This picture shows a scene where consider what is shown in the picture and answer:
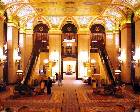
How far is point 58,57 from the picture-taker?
3102 centimetres

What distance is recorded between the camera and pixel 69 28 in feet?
103

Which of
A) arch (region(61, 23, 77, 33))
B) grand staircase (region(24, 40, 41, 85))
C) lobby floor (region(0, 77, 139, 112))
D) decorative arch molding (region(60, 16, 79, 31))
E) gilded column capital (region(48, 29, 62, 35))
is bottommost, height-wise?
lobby floor (region(0, 77, 139, 112))

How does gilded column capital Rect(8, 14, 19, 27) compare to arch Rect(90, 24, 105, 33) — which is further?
arch Rect(90, 24, 105, 33)

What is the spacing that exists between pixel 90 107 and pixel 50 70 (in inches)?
660

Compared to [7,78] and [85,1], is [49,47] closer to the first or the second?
[7,78]

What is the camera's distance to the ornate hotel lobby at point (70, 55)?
15.8 metres

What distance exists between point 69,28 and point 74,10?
21.0ft

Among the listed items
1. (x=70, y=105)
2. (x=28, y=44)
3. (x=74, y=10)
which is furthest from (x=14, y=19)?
(x=70, y=105)

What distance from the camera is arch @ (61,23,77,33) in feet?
103

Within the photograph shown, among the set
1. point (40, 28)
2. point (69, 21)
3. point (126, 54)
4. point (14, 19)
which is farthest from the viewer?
point (40, 28)

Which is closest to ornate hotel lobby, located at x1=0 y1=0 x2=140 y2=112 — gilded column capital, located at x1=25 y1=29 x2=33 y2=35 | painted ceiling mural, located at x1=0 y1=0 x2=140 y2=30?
painted ceiling mural, located at x1=0 y1=0 x2=140 y2=30

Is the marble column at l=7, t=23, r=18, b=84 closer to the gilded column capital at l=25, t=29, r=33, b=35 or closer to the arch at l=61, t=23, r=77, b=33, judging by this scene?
the gilded column capital at l=25, t=29, r=33, b=35

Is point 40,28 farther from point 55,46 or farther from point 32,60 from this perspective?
point 32,60

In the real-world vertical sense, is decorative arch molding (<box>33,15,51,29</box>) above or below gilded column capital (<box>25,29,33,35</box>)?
above
